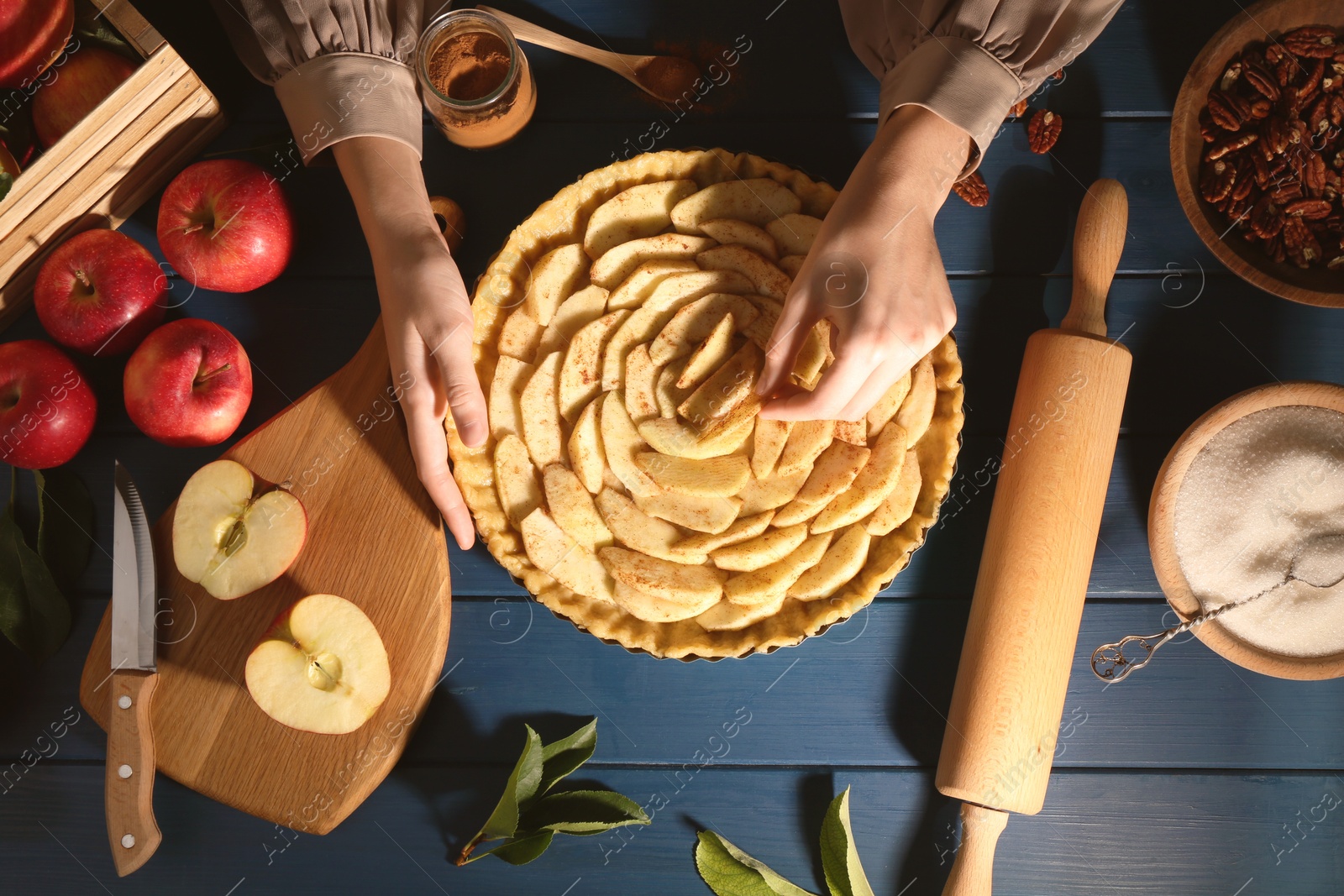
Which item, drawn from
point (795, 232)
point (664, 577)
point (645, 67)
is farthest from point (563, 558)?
point (645, 67)

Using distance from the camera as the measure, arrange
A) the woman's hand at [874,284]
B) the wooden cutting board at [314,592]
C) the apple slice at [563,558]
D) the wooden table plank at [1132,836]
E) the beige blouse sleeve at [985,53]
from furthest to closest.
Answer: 1. the wooden table plank at [1132,836]
2. the wooden cutting board at [314,592]
3. the apple slice at [563,558]
4. the beige blouse sleeve at [985,53]
5. the woman's hand at [874,284]

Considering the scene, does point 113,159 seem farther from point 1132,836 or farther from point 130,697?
point 1132,836

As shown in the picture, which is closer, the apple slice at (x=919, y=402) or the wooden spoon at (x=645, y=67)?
the apple slice at (x=919, y=402)

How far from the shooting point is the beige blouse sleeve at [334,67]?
5.57 feet

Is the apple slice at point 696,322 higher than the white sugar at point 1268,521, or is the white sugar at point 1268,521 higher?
the apple slice at point 696,322

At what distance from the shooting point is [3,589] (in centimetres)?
190

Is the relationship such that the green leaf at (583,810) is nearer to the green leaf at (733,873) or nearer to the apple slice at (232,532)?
the green leaf at (733,873)

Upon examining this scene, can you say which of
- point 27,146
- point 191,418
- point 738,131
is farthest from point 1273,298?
point 27,146

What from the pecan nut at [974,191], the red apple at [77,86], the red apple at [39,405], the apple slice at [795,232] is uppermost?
the red apple at [77,86]

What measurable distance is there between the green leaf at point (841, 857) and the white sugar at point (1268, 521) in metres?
0.97

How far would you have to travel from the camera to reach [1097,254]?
186cm

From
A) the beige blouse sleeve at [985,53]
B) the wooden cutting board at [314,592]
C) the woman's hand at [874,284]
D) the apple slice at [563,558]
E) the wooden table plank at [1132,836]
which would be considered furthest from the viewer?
the wooden table plank at [1132,836]

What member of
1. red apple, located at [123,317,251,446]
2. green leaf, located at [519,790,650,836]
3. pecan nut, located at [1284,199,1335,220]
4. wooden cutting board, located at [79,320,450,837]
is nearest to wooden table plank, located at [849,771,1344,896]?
green leaf, located at [519,790,650,836]

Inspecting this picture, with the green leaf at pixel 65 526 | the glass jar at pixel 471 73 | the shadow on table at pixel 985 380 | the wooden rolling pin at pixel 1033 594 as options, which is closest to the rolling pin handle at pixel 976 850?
the wooden rolling pin at pixel 1033 594
